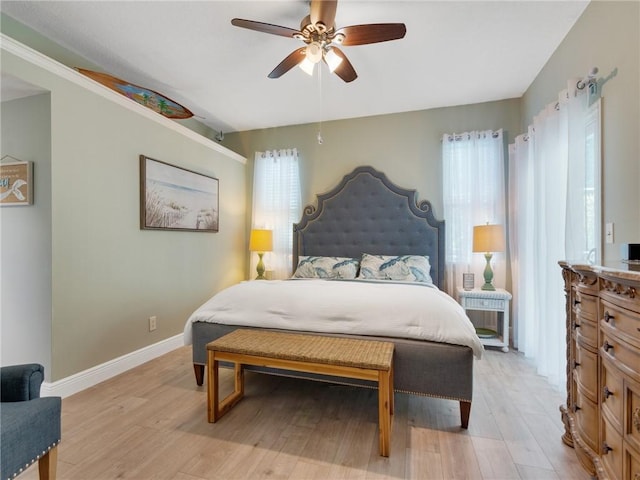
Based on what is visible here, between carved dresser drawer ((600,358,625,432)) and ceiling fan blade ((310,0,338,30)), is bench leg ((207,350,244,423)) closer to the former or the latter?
carved dresser drawer ((600,358,625,432))

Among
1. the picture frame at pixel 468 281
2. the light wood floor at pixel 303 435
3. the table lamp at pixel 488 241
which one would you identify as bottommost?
the light wood floor at pixel 303 435

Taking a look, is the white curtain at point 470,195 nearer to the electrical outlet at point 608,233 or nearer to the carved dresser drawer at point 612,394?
the electrical outlet at point 608,233

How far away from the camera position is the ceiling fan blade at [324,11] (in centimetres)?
172

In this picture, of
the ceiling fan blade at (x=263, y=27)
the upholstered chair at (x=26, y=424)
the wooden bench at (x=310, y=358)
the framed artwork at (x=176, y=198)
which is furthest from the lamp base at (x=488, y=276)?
the upholstered chair at (x=26, y=424)

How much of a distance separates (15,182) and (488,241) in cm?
405

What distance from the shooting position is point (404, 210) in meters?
3.64

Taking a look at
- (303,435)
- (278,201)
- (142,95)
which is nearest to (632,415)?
(303,435)

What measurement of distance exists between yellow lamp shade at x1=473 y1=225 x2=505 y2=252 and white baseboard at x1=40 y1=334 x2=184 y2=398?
11.0 ft

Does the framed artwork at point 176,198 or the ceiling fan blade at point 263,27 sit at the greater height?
the ceiling fan blade at point 263,27

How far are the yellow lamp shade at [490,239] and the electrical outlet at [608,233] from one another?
1.23 meters

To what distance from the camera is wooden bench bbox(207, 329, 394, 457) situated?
62.8 inches

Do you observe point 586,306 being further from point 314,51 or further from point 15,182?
point 15,182

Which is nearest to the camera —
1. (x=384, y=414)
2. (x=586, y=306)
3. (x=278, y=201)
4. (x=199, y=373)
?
(x=586, y=306)

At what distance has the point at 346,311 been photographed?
6.89 ft
